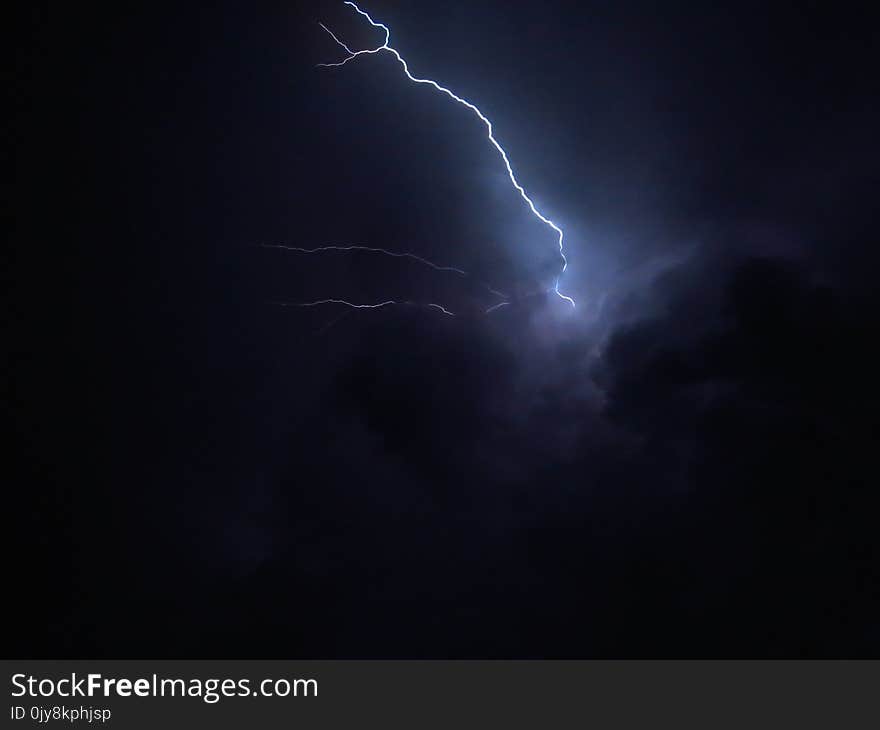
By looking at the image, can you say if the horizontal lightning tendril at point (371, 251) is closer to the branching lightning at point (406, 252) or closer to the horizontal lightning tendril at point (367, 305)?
the branching lightning at point (406, 252)

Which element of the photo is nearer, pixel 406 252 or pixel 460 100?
pixel 460 100

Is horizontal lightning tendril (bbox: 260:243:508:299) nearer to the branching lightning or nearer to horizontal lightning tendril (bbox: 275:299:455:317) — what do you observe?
the branching lightning

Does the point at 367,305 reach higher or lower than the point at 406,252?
lower

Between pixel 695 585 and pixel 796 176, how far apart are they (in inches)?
135

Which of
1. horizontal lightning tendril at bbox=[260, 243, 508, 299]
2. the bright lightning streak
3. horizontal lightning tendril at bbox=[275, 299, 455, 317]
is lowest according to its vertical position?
horizontal lightning tendril at bbox=[275, 299, 455, 317]

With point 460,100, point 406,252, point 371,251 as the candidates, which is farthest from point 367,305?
point 460,100

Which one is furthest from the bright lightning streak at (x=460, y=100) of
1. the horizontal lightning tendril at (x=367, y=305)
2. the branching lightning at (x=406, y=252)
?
the horizontal lightning tendril at (x=367, y=305)

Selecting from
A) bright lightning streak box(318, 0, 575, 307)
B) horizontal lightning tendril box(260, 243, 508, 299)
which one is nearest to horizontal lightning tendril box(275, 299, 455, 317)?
→ horizontal lightning tendril box(260, 243, 508, 299)

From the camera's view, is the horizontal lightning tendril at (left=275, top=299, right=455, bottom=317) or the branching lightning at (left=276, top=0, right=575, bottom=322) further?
the horizontal lightning tendril at (left=275, top=299, right=455, bottom=317)

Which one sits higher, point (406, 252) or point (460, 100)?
point (460, 100)

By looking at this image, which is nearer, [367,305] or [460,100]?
[460,100]

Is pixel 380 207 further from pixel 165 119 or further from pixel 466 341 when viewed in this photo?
pixel 165 119

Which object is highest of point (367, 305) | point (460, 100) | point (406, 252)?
point (460, 100)

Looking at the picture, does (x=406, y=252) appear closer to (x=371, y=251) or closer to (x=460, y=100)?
(x=371, y=251)
